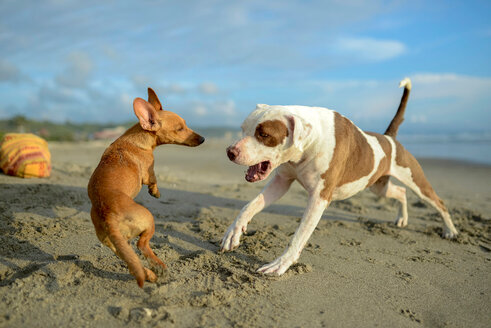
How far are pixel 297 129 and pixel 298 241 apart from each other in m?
1.00

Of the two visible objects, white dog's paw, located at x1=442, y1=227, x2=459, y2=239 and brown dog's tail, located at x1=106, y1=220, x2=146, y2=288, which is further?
white dog's paw, located at x1=442, y1=227, x2=459, y2=239

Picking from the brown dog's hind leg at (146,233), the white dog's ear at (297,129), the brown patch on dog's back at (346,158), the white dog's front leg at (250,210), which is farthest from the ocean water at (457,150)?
the brown dog's hind leg at (146,233)

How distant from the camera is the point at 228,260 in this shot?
135 inches

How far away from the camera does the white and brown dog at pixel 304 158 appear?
10.6 ft

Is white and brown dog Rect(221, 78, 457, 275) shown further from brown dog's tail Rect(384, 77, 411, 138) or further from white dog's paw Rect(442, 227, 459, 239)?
white dog's paw Rect(442, 227, 459, 239)

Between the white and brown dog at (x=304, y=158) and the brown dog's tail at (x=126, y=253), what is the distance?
45.3 inches

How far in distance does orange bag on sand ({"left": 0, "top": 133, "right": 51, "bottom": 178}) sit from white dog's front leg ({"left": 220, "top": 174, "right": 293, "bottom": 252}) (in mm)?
3951

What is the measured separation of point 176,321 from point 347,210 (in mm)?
4169

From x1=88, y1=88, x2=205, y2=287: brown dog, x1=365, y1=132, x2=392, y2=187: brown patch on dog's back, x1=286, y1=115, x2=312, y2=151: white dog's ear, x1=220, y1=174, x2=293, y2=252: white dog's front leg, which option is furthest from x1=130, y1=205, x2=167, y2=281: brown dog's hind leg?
x1=365, y1=132, x2=392, y2=187: brown patch on dog's back

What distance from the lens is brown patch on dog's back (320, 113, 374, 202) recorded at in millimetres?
3545

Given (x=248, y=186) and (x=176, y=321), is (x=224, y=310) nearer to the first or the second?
(x=176, y=321)

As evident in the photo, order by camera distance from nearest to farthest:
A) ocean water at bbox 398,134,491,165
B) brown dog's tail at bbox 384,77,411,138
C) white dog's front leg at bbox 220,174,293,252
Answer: white dog's front leg at bbox 220,174,293,252
brown dog's tail at bbox 384,77,411,138
ocean water at bbox 398,134,491,165

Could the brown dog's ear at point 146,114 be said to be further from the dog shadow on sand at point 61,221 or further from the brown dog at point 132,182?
the dog shadow on sand at point 61,221

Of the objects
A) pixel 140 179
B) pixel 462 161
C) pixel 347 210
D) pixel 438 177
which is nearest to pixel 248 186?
pixel 347 210
